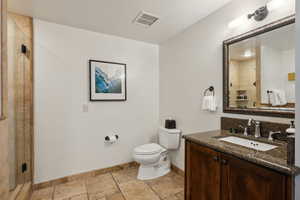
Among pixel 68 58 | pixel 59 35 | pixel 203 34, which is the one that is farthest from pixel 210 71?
pixel 59 35

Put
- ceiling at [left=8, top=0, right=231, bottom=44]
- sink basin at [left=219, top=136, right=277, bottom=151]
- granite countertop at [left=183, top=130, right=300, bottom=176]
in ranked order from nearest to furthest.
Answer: granite countertop at [left=183, top=130, right=300, bottom=176], sink basin at [left=219, top=136, right=277, bottom=151], ceiling at [left=8, top=0, right=231, bottom=44]

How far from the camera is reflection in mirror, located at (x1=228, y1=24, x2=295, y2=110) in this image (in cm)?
124

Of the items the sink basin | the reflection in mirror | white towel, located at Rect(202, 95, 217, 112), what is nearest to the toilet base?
white towel, located at Rect(202, 95, 217, 112)

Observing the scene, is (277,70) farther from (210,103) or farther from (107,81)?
(107,81)

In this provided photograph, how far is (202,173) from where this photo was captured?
4.25ft

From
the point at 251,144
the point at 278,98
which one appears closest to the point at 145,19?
the point at 278,98

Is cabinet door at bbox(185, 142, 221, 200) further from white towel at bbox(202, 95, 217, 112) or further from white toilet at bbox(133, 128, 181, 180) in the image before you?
white toilet at bbox(133, 128, 181, 180)

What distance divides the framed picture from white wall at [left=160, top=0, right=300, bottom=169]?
737mm

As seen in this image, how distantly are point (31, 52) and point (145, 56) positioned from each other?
5.39 feet

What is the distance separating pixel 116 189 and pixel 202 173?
123cm

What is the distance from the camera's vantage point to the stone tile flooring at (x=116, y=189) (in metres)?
1.83

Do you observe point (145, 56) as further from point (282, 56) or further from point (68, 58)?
point (282, 56)

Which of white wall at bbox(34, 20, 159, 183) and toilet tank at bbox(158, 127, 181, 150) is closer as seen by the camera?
white wall at bbox(34, 20, 159, 183)

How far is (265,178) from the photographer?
882 millimetres
